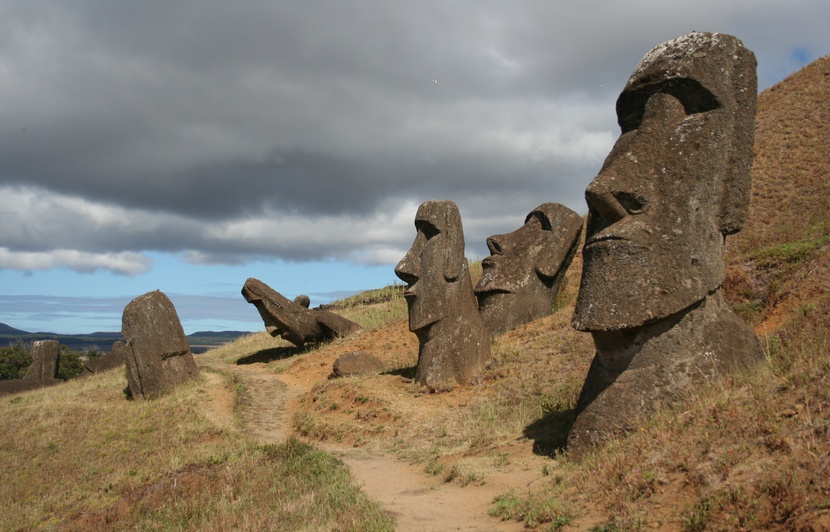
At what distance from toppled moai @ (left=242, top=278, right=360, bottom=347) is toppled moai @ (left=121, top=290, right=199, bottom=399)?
4259mm

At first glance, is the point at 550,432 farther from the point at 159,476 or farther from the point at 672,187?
the point at 159,476

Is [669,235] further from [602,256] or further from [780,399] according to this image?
[780,399]

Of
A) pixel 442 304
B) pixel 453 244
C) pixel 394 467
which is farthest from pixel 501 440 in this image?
pixel 453 244

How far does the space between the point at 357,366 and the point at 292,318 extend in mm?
6852

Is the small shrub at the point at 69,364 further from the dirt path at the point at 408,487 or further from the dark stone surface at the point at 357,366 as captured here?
the dirt path at the point at 408,487

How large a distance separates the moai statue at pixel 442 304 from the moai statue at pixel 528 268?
9.98 feet

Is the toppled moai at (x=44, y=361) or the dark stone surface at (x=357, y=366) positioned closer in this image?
the dark stone surface at (x=357, y=366)

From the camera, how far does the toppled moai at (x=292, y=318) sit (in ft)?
75.2

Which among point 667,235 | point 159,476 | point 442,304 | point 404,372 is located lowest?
point 159,476

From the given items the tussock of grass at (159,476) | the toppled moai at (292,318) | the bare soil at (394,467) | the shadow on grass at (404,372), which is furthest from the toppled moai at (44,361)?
the shadow on grass at (404,372)

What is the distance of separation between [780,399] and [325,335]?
62.4ft

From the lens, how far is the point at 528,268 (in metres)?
17.7

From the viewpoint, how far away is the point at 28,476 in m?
12.1

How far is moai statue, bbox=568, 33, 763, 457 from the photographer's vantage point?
717 cm
